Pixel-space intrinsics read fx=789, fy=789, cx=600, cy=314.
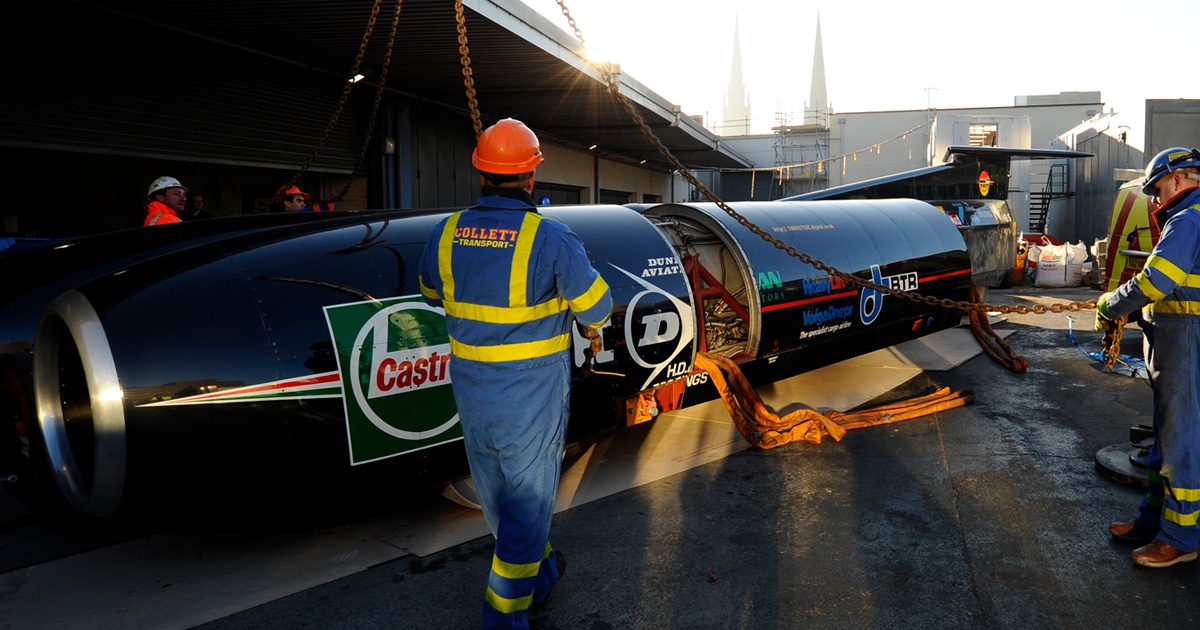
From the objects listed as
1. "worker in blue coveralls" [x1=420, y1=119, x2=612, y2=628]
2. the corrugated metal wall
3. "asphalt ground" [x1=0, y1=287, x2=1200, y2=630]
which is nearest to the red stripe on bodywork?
"worker in blue coveralls" [x1=420, y1=119, x2=612, y2=628]

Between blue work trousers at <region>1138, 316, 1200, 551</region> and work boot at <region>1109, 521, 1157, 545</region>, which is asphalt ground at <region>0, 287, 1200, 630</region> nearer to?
work boot at <region>1109, 521, 1157, 545</region>

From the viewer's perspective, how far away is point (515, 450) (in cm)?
324

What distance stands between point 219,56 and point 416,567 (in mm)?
9207

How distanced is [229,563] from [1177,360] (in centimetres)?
502

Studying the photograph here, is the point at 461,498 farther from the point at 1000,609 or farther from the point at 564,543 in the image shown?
the point at 1000,609

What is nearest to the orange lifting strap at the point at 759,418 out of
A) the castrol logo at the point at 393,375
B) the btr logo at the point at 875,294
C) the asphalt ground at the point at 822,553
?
the asphalt ground at the point at 822,553

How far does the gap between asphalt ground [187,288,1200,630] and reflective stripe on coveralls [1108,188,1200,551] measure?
1.01ft

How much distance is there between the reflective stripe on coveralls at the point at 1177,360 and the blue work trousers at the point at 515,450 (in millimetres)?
3020

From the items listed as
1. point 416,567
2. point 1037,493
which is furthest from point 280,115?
point 1037,493

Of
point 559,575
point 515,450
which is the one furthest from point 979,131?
point 515,450

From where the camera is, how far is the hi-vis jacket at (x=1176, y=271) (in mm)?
3914

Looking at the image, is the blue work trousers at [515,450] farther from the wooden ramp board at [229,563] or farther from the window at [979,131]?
the window at [979,131]

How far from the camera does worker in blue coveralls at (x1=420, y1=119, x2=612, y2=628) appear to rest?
3215 mm

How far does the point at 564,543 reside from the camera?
4352mm
